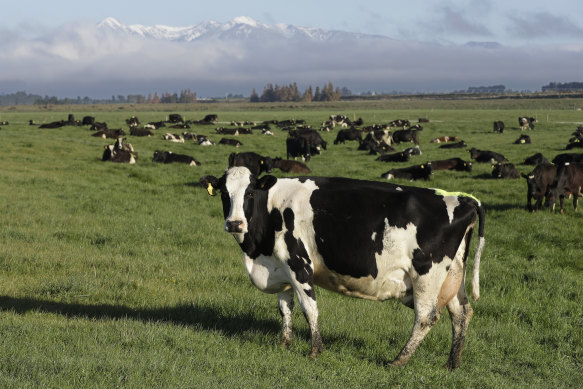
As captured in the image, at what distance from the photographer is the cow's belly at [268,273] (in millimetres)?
6758

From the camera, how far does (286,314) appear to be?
704 cm

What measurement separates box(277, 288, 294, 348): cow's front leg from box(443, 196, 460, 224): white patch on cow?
7.23 ft

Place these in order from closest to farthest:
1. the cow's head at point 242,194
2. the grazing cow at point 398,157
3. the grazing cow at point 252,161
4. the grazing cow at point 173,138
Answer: the cow's head at point 242,194
the grazing cow at point 252,161
the grazing cow at point 398,157
the grazing cow at point 173,138

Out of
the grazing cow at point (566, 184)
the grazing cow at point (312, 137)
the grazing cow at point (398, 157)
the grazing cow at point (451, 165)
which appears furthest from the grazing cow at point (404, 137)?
the grazing cow at point (566, 184)

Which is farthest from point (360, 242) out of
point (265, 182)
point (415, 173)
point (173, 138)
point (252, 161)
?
point (173, 138)

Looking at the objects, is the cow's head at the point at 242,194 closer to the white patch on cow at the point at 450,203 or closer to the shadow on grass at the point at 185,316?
the shadow on grass at the point at 185,316

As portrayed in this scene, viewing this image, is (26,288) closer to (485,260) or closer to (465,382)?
(465,382)

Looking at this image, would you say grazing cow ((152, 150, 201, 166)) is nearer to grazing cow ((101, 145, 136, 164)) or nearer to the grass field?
grazing cow ((101, 145, 136, 164))

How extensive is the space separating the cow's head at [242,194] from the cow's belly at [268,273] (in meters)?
0.34

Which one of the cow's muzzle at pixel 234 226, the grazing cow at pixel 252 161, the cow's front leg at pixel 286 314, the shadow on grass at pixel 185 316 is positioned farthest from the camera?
the grazing cow at pixel 252 161

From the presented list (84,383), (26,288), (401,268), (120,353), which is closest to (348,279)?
(401,268)

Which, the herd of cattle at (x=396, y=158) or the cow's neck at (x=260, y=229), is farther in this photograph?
the herd of cattle at (x=396, y=158)

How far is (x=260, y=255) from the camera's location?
6.86 meters

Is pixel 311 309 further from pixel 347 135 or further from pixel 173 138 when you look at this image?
pixel 347 135
